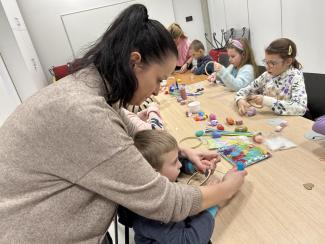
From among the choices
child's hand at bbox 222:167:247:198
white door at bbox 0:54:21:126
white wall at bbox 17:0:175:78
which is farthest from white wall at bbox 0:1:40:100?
child's hand at bbox 222:167:247:198

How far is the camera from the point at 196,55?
11.0 feet

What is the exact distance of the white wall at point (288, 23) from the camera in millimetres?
3131

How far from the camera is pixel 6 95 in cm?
339

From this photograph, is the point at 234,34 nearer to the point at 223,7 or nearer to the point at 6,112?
the point at 223,7

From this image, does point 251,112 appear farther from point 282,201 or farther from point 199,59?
point 199,59

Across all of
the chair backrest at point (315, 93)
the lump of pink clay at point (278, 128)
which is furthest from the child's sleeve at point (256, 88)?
the lump of pink clay at point (278, 128)

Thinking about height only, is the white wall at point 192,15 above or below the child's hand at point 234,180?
above

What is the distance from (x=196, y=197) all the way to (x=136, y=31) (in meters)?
0.50

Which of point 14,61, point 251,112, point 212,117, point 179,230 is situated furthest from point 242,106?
point 14,61

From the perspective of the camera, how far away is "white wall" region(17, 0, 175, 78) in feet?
16.1

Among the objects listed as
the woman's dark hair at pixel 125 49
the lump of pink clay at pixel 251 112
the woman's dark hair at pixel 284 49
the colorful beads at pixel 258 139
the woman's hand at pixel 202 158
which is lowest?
the lump of pink clay at pixel 251 112

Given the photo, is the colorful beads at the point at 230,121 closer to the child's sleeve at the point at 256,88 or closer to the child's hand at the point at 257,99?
the child's hand at the point at 257,99

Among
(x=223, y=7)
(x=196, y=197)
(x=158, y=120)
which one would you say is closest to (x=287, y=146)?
(x=196, y=197)

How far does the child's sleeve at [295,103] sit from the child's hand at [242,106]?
0.16 meters
